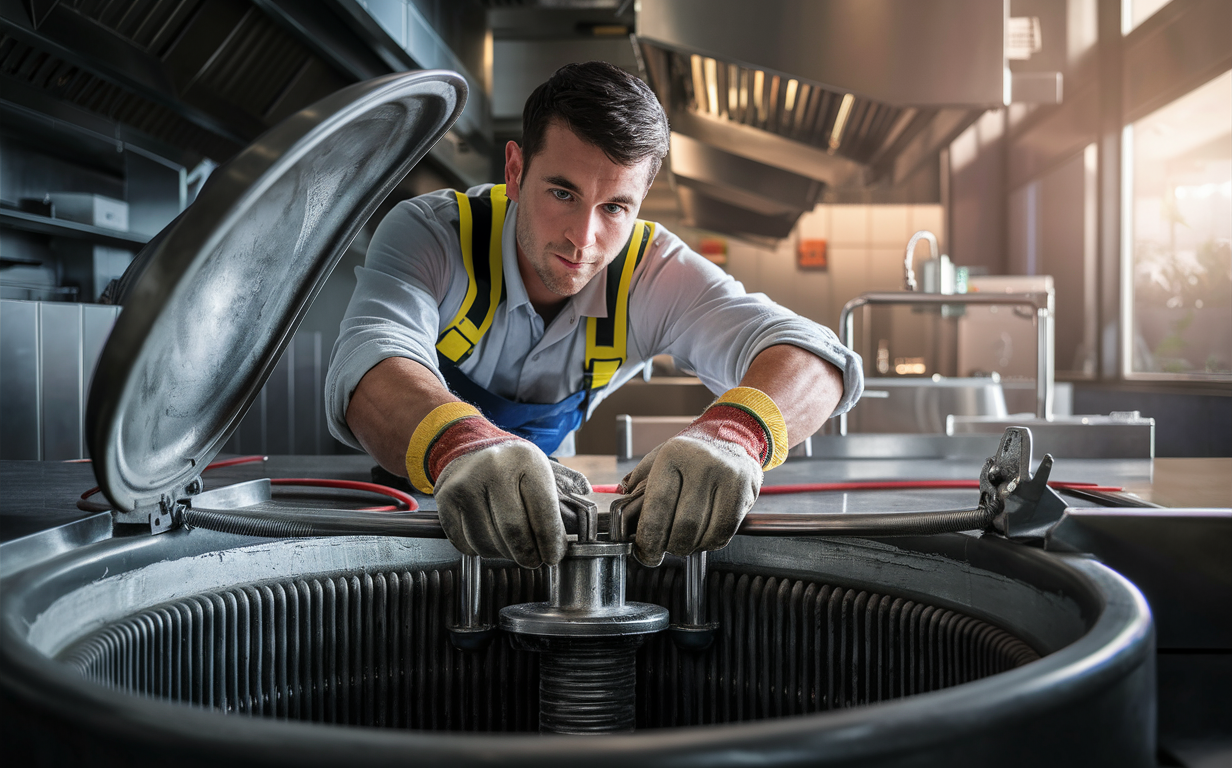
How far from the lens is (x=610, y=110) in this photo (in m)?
1.12

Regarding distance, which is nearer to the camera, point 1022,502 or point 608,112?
point 1022,502

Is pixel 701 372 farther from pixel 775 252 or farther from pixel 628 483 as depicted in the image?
pixel 775 252

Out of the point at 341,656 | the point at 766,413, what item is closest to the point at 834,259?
the point at 766,413

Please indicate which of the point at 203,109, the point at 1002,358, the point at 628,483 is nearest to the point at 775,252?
the point at 1002,358

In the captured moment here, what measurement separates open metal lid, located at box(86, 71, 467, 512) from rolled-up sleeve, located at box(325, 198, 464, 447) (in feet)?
0.82

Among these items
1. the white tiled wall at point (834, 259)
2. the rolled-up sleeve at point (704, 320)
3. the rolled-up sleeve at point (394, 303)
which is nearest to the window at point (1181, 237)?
the white tiled wall at point (834, 259)

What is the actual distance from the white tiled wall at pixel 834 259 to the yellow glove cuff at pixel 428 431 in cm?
758

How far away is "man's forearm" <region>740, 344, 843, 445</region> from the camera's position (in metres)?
1.03

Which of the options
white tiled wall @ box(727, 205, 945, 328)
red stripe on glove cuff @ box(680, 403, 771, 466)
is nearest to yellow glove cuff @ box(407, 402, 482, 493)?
red stripe on glove cuff @ box(680, 403, 771, 466)

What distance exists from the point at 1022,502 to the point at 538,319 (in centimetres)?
89

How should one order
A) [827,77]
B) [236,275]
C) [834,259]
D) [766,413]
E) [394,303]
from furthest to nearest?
1. [834,259]
2. [827,77]
3. [394,303]
4. [766,413]
5. [236,275]

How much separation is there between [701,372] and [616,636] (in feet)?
2.57

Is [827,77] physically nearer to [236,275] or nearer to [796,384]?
[796,384]

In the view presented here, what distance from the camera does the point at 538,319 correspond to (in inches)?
55.8
